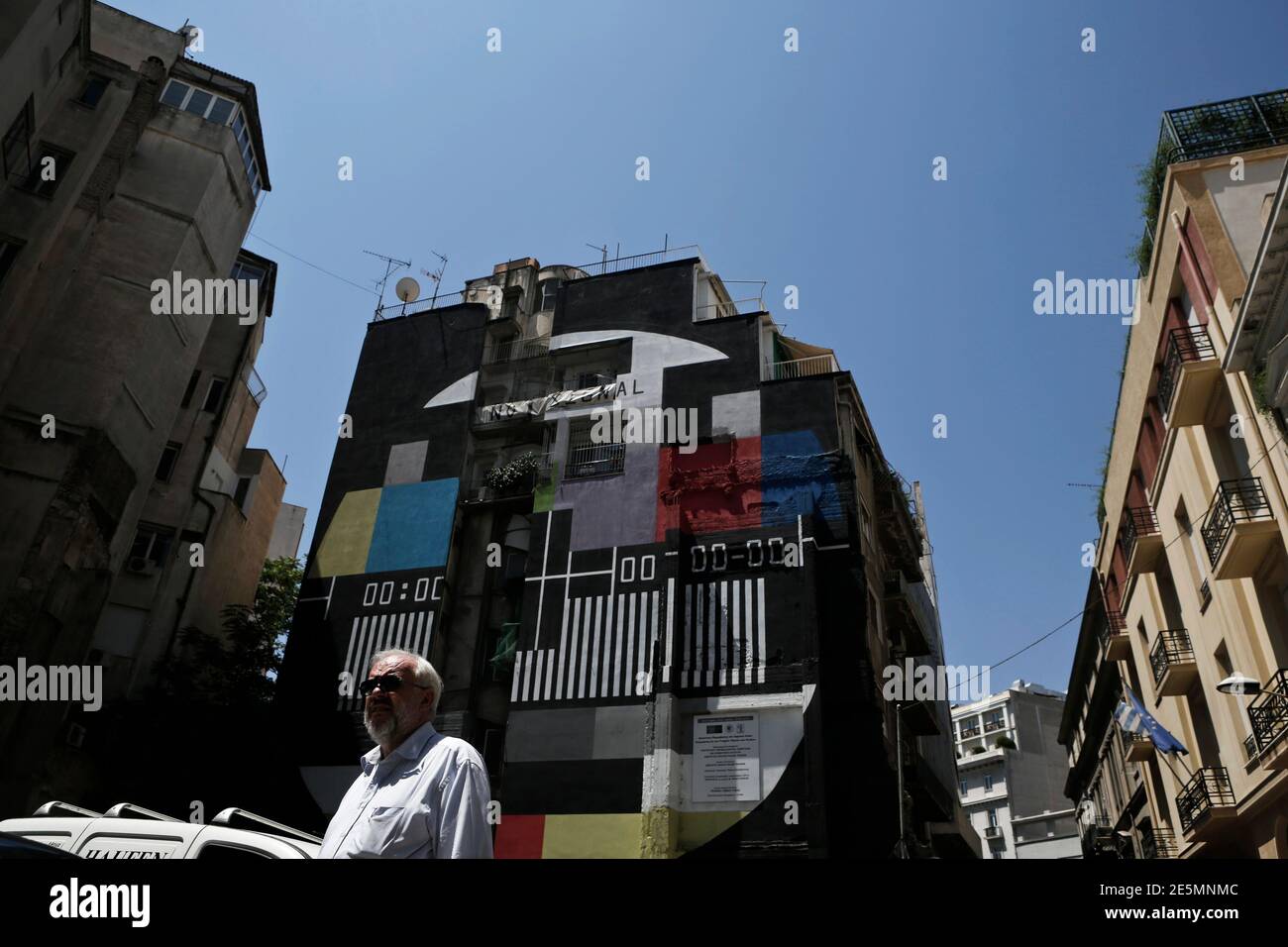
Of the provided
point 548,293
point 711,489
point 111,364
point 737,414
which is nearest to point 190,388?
point 111,364

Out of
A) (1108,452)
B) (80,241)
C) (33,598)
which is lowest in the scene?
(33,598)

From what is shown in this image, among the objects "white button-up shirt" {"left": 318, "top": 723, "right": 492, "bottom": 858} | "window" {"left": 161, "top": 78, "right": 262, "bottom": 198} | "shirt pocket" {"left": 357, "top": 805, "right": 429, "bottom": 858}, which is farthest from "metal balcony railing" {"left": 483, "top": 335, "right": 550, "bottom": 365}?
"shirt pocket" {"left": 357, "top": 805, "right": 429, "bottom": 858}

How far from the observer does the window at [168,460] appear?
35938 mm

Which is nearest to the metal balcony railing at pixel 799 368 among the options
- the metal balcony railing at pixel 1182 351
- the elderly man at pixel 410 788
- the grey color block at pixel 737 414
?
the grey color block at pixel 737 414

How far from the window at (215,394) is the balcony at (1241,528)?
3665cm

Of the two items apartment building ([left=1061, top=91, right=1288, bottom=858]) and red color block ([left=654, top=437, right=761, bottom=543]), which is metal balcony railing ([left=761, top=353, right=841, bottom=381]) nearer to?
red color block ([left=654, top=437, right=761, bottom=543])

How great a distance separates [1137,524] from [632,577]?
17.4m

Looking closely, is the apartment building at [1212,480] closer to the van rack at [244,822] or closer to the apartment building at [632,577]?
the apartment building at [632,577]

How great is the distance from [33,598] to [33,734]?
163 inches

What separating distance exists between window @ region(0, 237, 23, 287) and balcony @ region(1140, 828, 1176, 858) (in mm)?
41465

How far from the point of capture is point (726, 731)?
27.7 metres

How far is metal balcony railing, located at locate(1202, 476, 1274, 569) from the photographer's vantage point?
787 inches
